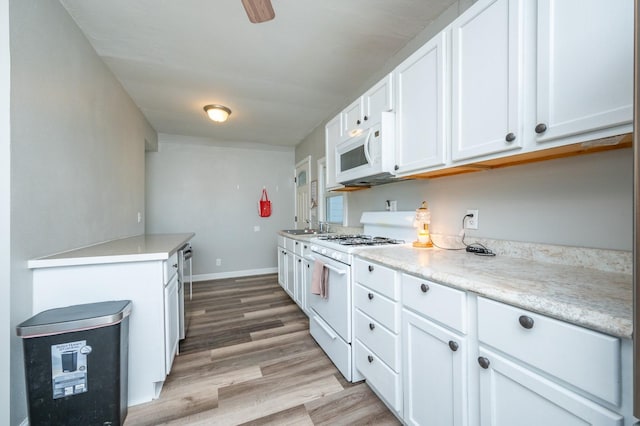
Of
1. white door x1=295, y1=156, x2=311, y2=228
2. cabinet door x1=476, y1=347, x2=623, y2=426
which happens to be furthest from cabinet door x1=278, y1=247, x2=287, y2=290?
cabinet door x1=476, y1=347, x2=623, y2=426

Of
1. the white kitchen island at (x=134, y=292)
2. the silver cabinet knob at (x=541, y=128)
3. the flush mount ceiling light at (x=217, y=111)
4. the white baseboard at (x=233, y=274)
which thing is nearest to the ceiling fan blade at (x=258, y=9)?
the silver cabinet knob at (x=541, y=128)

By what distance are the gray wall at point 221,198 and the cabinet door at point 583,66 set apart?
4405 millimetres

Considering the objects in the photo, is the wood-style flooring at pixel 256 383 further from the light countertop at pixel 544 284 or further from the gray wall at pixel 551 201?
the gray wall at pixel 551 201

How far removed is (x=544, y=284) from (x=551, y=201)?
1.91 ft

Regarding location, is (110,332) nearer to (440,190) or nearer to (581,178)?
(440,190)

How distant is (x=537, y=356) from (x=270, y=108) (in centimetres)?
337

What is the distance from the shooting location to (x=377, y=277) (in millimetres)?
1431

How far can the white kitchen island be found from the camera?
4.54 ft

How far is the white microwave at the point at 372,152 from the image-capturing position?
70.2 inches

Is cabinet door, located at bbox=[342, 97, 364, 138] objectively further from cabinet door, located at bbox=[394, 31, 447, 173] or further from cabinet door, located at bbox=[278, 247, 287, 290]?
cabinet door, located at bbox=[278, 247, 287, 290]

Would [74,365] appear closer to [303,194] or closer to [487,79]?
[487,79]

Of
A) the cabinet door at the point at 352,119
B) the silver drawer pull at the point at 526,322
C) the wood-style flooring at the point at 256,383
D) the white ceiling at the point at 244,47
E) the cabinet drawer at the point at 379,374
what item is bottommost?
the wood-style flooring at the point at 256,383

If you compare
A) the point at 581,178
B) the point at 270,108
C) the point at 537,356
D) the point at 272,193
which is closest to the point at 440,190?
the point at 581,178

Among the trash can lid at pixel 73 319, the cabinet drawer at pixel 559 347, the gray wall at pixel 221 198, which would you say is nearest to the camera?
the cabinet drawer at pixel 559 347
